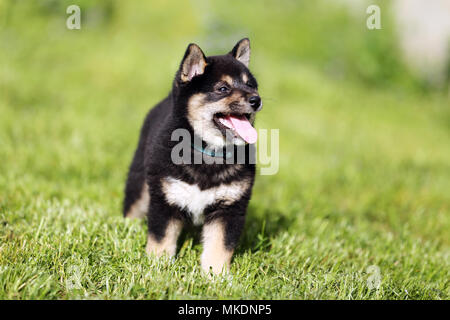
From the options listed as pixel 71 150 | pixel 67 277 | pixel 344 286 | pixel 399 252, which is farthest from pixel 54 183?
pixel 399 252

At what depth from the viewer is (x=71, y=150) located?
5.57 metres

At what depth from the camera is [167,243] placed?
3191mm

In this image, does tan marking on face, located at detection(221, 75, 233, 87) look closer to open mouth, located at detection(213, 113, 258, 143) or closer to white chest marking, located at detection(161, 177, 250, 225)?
open mouth, located at detection(213, 113, 258, 143)

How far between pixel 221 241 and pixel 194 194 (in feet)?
1.22

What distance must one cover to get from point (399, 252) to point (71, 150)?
3.85 meters

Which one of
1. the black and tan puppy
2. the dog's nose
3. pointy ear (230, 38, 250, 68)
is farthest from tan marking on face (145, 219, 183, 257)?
pointy ear (230, 38, 250, 68)

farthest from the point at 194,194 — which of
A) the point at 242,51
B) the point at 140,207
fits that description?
the point at 242,51

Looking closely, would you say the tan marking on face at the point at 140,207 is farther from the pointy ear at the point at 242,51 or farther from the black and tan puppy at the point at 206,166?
the pointy ear at the point at 242,51

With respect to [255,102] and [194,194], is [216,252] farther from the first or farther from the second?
[255,102]

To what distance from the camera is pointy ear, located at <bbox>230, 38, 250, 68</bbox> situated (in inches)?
137

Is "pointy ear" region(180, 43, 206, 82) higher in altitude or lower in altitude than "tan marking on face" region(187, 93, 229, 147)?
higher

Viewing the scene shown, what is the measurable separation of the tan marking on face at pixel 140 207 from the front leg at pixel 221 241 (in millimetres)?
859

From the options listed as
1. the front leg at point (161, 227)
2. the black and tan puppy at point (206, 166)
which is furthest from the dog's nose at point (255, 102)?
the front leg at point (161, 227)

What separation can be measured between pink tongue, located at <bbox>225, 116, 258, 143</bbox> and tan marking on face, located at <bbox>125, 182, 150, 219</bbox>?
3.49 ft
